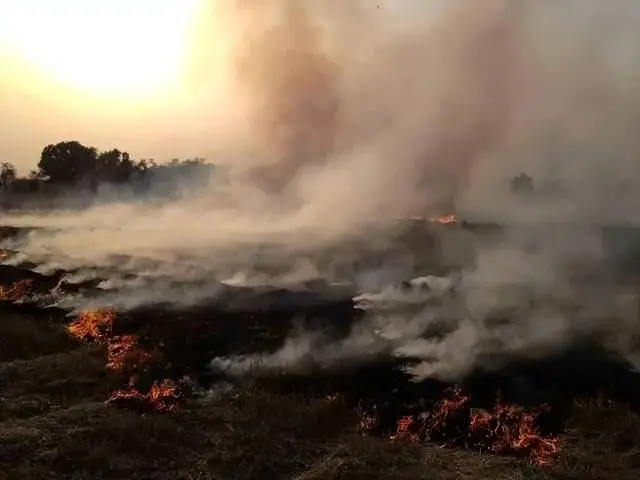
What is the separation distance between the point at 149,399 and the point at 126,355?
7.18 feet

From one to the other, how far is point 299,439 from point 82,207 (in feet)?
102

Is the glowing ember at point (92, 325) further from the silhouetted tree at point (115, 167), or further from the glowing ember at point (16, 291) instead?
the silhouetted tree at point (115, 167)

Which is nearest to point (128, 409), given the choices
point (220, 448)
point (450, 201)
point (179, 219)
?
point (220, 448)

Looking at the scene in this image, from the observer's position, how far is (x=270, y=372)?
39.7 feet

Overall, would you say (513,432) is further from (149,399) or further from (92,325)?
(92,325)

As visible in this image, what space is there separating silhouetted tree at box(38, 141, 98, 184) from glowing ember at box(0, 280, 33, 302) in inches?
1066

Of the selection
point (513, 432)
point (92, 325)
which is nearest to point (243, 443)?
point (513, 432)

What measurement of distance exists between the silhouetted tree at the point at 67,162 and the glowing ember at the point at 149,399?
119 feet

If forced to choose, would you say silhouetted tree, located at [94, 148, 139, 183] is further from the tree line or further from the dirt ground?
the dirt ground

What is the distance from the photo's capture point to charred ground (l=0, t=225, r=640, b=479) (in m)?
8.80

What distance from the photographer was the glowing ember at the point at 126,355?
1244 centimetres

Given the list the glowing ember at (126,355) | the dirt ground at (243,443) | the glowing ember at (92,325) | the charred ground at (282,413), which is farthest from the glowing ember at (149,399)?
the glowing ember at (92,325)

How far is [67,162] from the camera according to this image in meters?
45.4

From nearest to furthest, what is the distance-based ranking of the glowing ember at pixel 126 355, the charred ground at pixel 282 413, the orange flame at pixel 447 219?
the charred ground at pixel 282 413 < the glowing ember at pixel 126 355 < the orange flame at pixel 447 219
